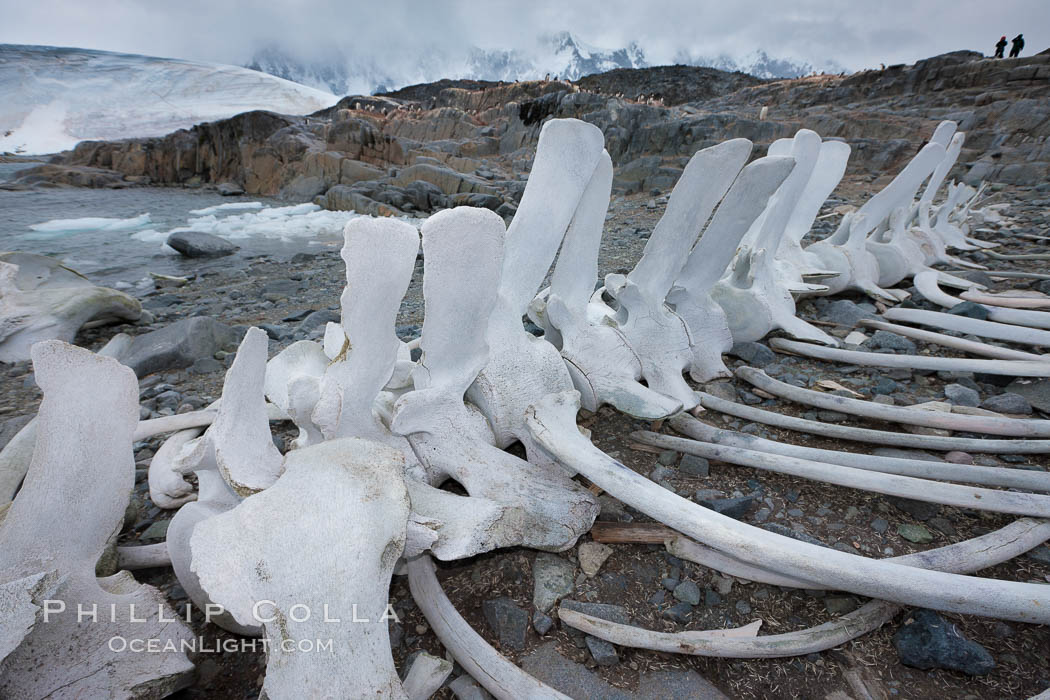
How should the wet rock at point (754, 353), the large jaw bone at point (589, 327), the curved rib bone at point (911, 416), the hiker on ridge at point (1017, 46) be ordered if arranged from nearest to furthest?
1. the curved rib bone at point (911, 416)
2. the large jaw bone at point (589, 327)
3. the wet rock at point (754, 353)
4. the hiker on ridge at point (1017, 46)

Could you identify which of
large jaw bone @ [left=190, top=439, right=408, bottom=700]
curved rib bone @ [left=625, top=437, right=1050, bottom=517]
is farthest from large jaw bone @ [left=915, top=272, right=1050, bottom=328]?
large jaw bone @ [left=190, top=439, right=408, bottom=700]

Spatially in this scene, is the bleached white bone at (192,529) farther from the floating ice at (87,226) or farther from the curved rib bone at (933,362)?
the floating ice at (87,226)

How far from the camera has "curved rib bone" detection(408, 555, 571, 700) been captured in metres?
1.13

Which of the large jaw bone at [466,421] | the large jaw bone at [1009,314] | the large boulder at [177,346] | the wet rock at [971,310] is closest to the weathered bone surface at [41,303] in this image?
the large boulder at [177,346]

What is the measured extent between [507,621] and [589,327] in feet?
3.90

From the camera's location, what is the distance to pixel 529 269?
1.84 metres

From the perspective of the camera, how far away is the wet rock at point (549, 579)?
1436 mm

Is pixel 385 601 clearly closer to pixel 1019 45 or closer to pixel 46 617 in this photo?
pixel 46 617

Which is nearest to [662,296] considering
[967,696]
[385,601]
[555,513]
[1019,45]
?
[555,513]

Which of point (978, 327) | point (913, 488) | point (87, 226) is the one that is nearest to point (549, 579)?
point (913, 488)

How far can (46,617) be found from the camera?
109 centimetres

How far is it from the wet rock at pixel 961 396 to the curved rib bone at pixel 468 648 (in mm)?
2421

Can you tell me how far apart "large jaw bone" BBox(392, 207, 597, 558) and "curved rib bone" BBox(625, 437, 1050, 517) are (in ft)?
2.32

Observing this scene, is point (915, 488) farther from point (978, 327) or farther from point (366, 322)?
point (978, 327)
